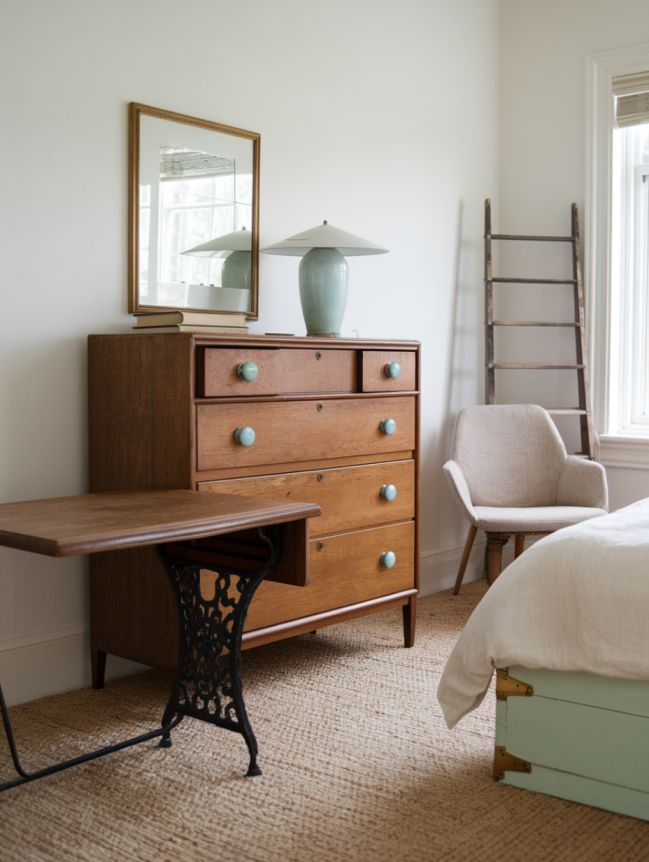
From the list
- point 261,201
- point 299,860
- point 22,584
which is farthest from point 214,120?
point 299,860

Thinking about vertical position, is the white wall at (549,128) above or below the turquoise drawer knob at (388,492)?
above

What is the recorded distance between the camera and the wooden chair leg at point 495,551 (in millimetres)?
3945

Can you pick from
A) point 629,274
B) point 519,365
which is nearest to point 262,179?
point 519,365

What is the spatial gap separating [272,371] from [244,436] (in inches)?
9.2

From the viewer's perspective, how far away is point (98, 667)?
9.87ft

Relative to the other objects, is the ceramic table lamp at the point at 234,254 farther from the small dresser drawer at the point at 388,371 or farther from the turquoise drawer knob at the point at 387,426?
the turquoise drawer knob at the point at 387,426

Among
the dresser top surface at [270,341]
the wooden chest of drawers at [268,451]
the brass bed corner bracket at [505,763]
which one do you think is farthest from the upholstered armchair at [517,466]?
the brass bed corner bracket at [505,763]

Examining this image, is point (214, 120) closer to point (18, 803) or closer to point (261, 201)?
point (261, 201)

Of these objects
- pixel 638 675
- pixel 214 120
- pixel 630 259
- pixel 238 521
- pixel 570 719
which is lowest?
pixel 570 719

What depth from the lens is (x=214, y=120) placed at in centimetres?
339

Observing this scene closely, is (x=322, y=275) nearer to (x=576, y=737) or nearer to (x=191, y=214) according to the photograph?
(x=191, y=214)

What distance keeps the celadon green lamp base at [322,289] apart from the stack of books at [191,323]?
0.44 metres

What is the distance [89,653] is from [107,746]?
616 mm

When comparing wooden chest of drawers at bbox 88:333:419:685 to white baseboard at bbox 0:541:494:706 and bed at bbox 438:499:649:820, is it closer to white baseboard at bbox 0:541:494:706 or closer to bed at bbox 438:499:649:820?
white baseboard at bbox 0:541:494:706
